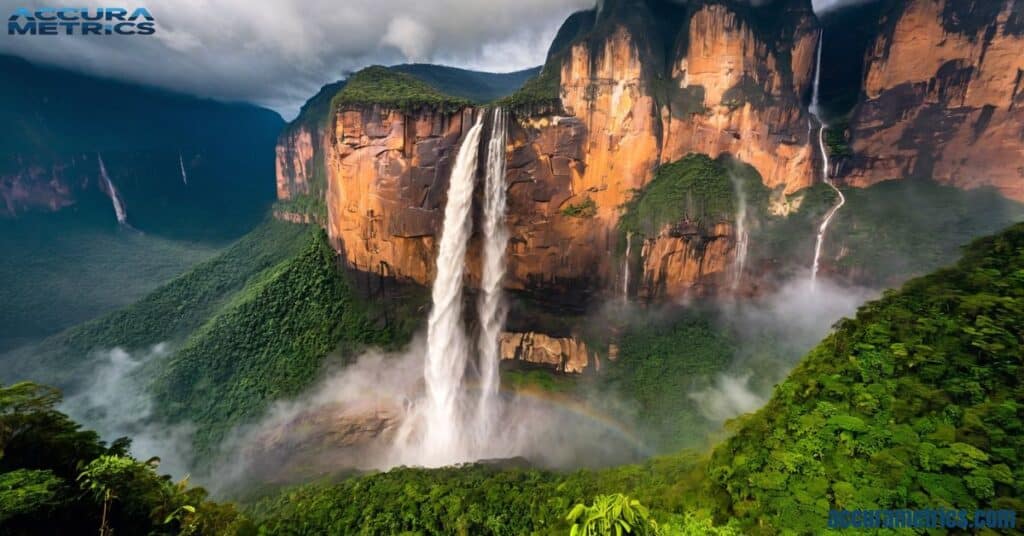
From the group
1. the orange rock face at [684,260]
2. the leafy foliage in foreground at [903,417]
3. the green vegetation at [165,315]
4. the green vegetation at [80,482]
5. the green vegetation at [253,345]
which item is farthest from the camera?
the green vegetation at [165,315]

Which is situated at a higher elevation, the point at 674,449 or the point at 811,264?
the point at 811,264

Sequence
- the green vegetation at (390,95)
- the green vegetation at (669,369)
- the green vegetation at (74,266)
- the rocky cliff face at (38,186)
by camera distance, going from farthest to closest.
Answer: the rocky cliff face at (38,186) < the green vegetation at (74,266) < the green vegetation at (390,95) < the green vegetation at (669,369)

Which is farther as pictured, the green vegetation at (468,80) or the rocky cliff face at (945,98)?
the green vegetation at (468,80)

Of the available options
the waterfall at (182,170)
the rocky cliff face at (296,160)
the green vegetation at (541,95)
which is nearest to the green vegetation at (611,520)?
the green vegetation at (541,95)

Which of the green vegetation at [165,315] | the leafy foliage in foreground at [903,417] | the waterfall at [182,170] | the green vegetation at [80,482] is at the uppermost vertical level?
the waterfall at [182,170]

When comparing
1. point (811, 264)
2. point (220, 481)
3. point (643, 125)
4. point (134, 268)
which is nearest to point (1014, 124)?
point (811, 264)

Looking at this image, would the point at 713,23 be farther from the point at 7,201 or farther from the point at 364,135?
the point at 7,201

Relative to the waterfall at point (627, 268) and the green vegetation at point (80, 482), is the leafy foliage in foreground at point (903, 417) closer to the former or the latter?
the green vegetation at point (80, 482)

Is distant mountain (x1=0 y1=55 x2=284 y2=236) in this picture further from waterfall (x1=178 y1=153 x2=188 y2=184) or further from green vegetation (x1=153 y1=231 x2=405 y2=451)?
green vegetation (x1=153 y1=231 x2=405 y2=451)
